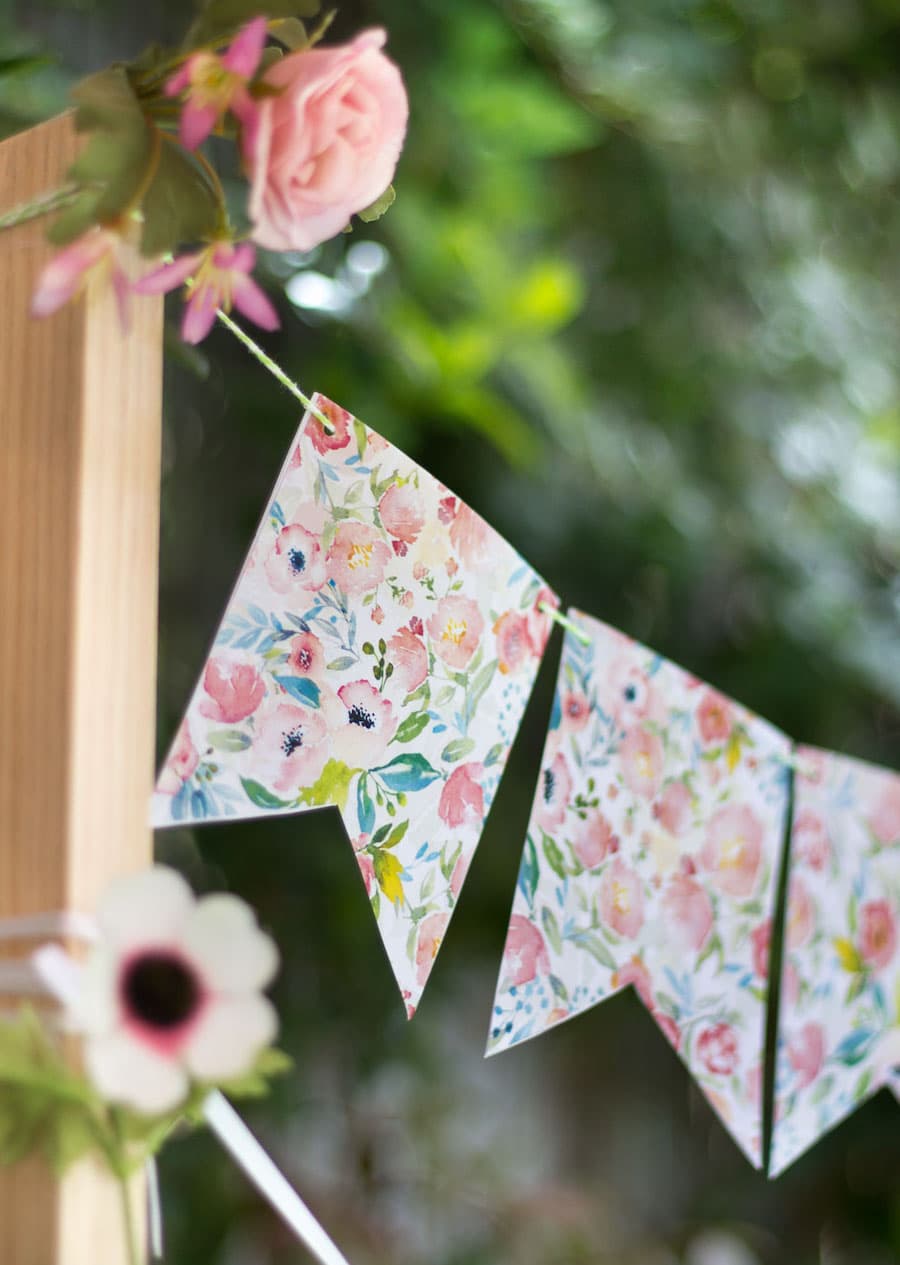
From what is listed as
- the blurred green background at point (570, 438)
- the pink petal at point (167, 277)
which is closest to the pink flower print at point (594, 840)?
the pink petal at point (167, 277)

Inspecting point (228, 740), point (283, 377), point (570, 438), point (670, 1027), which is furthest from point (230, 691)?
point (570, 438)

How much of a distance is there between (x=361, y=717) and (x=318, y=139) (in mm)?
209

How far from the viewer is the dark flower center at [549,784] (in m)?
0.53

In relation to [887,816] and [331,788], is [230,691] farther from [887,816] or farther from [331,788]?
[887,816]

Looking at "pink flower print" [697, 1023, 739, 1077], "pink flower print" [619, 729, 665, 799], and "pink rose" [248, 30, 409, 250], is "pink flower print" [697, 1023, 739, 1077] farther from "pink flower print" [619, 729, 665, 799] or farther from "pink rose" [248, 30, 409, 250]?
"pink rose" [248, 30, 409, 250]

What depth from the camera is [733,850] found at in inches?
24.6

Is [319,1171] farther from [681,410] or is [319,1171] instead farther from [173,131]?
[173,131]

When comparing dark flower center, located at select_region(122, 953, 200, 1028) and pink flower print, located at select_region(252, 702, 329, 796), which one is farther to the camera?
pink flower print, located at select_region(252, 702, 329, 796)

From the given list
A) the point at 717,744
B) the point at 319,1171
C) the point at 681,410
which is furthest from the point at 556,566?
the point at 319,1171

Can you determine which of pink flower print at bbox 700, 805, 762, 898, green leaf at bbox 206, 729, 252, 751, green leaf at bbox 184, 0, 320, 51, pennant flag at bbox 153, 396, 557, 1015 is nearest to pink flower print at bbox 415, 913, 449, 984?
pennant flag at bbox 153, 396, 557, 1015

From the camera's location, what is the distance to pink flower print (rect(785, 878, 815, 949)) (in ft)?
2.20

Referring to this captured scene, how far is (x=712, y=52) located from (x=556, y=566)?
550mm

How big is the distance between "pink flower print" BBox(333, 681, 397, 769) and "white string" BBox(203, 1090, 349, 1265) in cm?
13

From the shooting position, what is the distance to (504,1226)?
45.0 inches
